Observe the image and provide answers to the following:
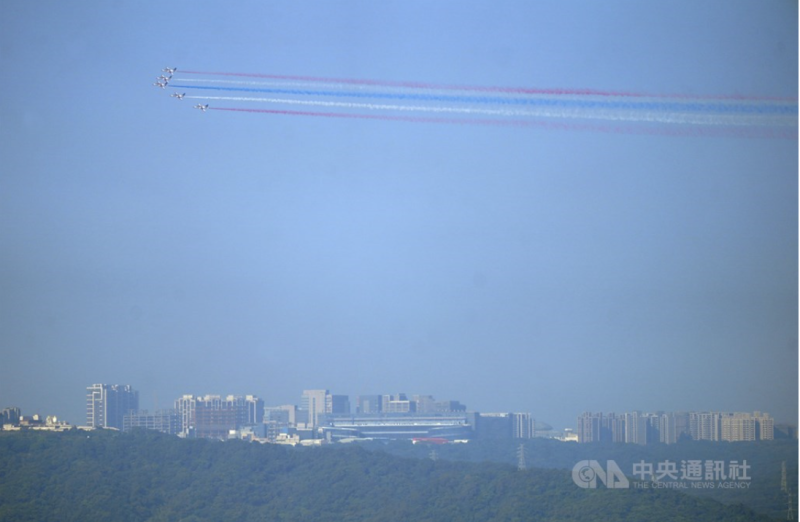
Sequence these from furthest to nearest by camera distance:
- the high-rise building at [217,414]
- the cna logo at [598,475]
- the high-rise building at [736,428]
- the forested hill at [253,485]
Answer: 1. the high-rise building at [217,414]
2. the high-rise building at [736,428]
3. the forested hill at [253,485]
4. the cna logo at [598,475]

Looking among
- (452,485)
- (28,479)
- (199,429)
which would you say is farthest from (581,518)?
(28,479)

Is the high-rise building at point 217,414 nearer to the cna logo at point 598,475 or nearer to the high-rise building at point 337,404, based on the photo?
the high-rise building at point 337,404

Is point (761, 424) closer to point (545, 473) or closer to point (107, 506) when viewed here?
point (545, 473)

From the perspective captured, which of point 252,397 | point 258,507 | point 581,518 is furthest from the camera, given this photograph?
point 252,397

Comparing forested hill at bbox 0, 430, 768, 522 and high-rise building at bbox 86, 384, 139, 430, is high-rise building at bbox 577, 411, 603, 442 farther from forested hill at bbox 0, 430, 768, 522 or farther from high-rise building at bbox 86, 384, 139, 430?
high-rise building at bbox 86, 384, 139, 430

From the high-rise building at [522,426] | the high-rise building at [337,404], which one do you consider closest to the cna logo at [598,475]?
the high-rise building at [522,426]
